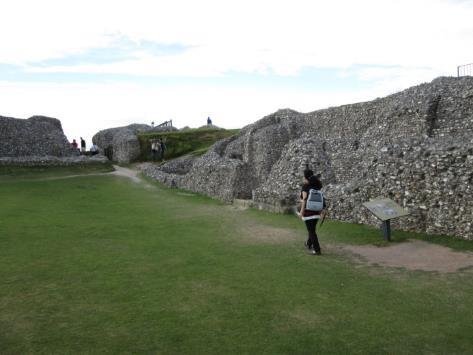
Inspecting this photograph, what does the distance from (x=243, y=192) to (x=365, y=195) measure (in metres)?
8.41

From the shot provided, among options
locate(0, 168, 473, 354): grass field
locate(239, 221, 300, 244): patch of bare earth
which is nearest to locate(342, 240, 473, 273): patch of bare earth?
locate(0, 168, 473, 354): grass field

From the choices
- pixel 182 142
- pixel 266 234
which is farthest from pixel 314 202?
pixel 182 142

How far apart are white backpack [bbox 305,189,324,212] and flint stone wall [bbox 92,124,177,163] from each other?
3230cm

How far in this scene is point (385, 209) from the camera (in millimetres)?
11766

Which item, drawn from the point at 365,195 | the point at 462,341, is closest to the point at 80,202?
the point at 365,195

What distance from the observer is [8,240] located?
12.2 metres

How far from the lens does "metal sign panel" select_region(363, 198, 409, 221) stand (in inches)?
455

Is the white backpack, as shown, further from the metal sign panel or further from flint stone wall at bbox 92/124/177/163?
flint stone wall at bbox 92/124/177/163

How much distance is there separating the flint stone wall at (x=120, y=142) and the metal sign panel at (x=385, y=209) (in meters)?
31.9

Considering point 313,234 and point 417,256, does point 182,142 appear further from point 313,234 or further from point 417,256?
point 417,256

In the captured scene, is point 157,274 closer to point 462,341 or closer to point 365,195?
point 462,341

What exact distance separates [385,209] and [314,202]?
222 cm

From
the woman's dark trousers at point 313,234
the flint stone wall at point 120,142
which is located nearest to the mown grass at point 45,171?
the flint stone wall at point 120,142

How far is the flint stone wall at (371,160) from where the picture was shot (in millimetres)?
12086
